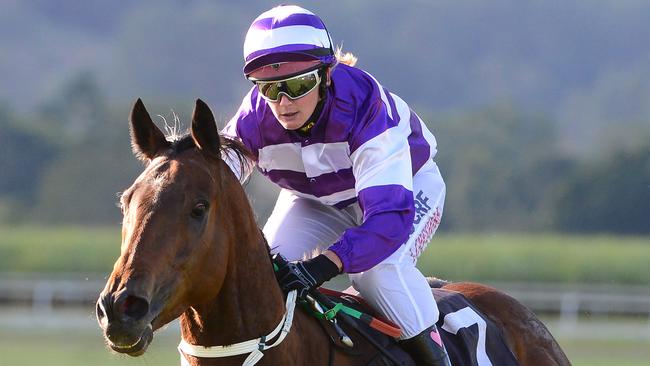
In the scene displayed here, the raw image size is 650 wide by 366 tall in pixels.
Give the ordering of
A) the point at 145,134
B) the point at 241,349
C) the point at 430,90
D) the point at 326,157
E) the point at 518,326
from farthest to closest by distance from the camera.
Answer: the point at 430,90
the point at 518,326
the point at 326,157
the point at 145,134
the point at 241,349

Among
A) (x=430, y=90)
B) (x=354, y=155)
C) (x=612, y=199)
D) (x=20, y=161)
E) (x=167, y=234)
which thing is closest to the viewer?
(x=167, y=234)

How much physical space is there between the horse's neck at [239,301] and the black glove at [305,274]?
12 centimetres

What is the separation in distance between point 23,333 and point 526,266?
13446mm

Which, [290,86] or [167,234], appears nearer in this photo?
[167,234]

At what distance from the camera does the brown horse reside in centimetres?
429

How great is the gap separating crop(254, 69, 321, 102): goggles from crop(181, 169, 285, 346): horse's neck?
1.86 ft

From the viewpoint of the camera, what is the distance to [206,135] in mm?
4793

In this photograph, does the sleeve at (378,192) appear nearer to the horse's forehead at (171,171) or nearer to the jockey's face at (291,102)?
the jockey's face at (291,102)

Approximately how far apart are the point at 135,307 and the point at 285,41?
151 centimetres

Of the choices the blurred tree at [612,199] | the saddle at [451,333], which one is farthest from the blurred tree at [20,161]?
the saddle at [451,333]

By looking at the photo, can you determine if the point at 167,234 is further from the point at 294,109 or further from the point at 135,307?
the point at 294,109

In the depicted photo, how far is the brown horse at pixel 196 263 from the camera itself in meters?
4.29

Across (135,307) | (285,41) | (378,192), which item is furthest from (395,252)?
(135,307)

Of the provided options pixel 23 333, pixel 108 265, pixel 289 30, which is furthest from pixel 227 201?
pixel 108 265
